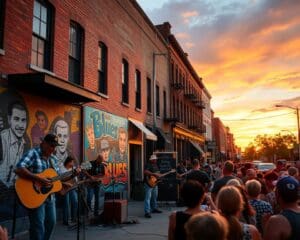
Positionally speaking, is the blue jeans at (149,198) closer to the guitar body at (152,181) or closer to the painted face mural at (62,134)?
the guitar body at (152,181)

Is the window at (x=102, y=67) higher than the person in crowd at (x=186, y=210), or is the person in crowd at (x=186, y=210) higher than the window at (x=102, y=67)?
the window at (x=102, y=67)

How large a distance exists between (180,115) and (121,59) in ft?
51.7

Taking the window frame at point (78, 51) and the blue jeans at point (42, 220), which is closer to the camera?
the blue jeans at point (42, 220)

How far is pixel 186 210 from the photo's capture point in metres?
3.89

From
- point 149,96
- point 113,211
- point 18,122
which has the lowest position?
point 113,211

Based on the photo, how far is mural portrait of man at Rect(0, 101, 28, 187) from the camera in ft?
28.2

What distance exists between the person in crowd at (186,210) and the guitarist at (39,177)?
313 cm

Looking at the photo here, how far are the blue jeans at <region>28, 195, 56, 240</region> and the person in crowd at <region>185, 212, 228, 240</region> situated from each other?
13.9 feet

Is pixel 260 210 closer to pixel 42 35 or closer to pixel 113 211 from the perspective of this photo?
pixel 113 211

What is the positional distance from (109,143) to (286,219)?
39.2 ft

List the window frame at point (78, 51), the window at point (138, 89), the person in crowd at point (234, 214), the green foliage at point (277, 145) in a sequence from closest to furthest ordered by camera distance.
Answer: the person in crowd at point (234, 214) → the window frame at point (78, 51) → the window at point (138, 89) → the green foliage at point (277, 145)

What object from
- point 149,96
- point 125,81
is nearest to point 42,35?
point 125,81

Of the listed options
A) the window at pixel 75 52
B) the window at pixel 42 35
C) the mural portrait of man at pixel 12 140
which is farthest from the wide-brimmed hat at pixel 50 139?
the window at pixel 75 52

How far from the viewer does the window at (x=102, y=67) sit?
49.1 feet
